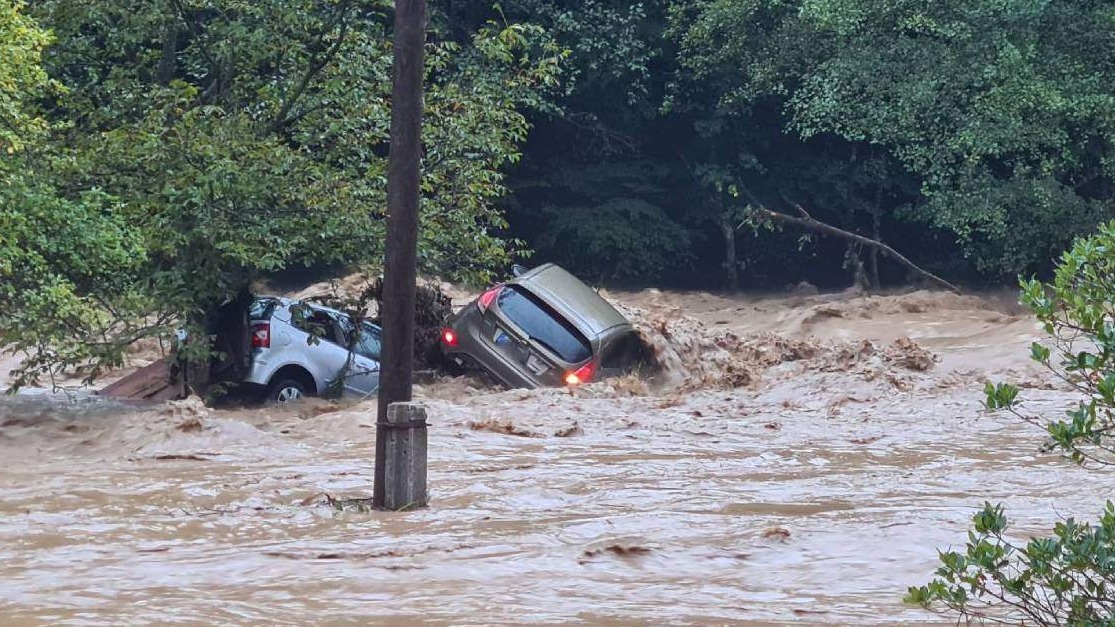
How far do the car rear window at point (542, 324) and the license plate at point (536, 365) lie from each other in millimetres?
193

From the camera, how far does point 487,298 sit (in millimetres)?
14703

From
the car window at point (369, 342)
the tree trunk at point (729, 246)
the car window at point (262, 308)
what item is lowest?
the car window at point (369, 342)

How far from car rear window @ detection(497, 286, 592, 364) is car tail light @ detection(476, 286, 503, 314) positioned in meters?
0.06

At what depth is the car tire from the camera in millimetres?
14555

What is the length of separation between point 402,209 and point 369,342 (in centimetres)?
647

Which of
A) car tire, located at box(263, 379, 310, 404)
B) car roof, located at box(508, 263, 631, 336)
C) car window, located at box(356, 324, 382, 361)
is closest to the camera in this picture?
car tire, located at box(263, 379, 310, 404)

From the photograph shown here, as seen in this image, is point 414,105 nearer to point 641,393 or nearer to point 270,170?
point 270,170

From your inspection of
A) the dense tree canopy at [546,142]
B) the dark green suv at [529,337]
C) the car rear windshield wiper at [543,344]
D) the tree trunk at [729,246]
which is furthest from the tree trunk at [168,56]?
the tree trunk at [729,246]

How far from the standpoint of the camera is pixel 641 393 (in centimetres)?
1549

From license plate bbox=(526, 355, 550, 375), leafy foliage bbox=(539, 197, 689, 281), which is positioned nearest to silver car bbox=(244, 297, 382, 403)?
license plate bbox=(526, 355, 550, 375)

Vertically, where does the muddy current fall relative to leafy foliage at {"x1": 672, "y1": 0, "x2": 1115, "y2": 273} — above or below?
below

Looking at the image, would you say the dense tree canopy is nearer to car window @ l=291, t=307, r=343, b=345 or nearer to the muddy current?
car window @ l=291, t=307, r=343, b=345

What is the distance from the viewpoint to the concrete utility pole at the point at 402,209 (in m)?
8.80

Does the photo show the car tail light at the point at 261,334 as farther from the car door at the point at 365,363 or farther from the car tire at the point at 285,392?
the car door at the point at 365,363
